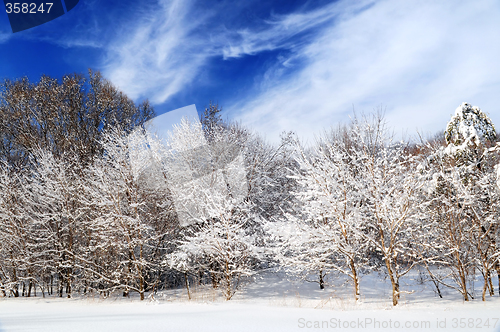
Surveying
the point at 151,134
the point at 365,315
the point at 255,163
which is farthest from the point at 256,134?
the point at 365,315

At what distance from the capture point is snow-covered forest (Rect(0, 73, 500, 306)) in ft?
23.8

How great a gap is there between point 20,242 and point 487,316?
49.0 feet

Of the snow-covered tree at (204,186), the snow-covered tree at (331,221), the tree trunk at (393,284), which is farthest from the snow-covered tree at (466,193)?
the snow-covered tree at (204,186)

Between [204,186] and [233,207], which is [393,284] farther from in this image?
[204,186]

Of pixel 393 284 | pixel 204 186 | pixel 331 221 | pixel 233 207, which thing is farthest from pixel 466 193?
pixel 204 186

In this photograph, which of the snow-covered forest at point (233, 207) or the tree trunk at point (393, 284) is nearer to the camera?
the tree trunk at point (393, 284)

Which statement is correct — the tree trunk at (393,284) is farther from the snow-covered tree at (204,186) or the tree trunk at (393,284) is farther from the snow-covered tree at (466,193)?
the snow-covered tree at (204,186)

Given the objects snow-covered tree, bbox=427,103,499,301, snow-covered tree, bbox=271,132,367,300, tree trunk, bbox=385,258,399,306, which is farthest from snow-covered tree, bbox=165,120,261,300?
snow-covered tree, bbox=427,103,499,301

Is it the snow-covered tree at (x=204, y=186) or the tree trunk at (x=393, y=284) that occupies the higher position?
the snow-covered tree at (x=204, y=186)

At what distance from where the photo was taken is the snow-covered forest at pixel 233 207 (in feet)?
23.8

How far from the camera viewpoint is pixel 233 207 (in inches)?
392

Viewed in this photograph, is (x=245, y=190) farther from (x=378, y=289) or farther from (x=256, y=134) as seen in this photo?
(x=378, y=289)

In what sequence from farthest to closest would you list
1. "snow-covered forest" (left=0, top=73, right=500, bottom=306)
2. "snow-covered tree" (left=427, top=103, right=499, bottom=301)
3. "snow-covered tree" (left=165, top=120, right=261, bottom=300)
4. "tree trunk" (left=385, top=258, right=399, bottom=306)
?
"snow-covered tree" (left=165, top=120, right=261, bottom=300) < "snow-covered forest" (left=0, top=73, right=500, bottom=306) < "snow-covered tree" (left=427, top=103, right=499, bottom=301) < "tree trunk" (left=385, top=258, right=399, bottom=306)

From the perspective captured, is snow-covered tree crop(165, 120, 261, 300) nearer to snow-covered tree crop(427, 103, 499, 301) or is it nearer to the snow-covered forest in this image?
the snow-covered forest
